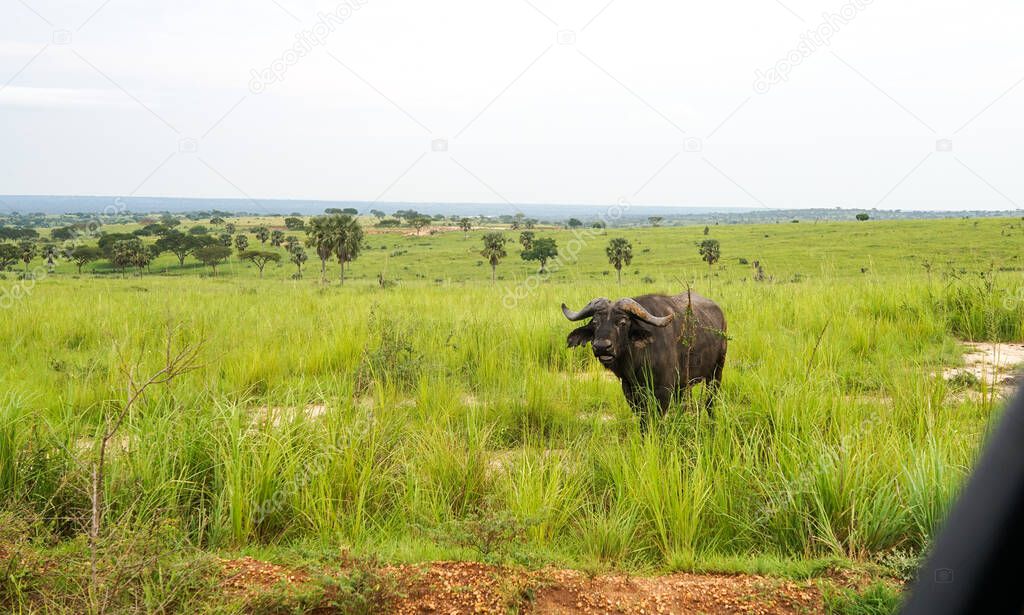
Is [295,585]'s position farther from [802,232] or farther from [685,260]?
[802,232]

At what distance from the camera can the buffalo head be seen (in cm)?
634

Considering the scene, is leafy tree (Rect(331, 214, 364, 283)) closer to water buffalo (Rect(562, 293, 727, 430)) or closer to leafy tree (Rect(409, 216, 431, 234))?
water buffalo (Rect(562, 293, 727, 430))

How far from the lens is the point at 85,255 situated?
85438 mm

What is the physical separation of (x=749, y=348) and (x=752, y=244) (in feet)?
243

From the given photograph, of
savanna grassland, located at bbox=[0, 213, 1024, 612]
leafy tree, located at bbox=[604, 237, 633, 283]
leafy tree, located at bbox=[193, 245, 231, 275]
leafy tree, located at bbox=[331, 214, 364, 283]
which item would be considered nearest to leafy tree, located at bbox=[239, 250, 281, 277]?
leafy tree, located at bbox=[193, 245, 231, 275]

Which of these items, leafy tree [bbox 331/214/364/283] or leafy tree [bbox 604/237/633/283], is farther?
leafy tree [bbox 604/237/633/283]

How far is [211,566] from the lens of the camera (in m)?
3.70

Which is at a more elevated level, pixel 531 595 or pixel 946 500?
pixel 946 500

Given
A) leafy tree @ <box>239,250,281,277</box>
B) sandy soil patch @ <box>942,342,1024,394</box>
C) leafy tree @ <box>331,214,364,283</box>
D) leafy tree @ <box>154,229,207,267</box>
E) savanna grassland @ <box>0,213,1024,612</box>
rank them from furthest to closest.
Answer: leafy tree @ <box>154,229,207,267</box> → leafy tree @ <box>239,250,281,277</box> → leafy tree @ <box>331,214,364,283</box> → sandy soil patch @ <box>942,342,1024,394</box> → savanna grassland @ <box>0,213,1024,612</box>

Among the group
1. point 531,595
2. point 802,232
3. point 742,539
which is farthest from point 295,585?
point 802,232

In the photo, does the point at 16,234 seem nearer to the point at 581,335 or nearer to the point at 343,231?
the point at 343,231

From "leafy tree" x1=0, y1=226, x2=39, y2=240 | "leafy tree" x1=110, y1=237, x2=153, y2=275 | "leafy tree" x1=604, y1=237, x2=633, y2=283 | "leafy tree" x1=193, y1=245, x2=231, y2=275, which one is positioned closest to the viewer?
"leafy tree" x1=604, y1=237, x2=633, y2=283

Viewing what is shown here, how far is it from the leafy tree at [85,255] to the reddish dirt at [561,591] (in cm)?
9209

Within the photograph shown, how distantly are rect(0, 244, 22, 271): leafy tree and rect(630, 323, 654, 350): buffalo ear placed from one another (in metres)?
95.9
